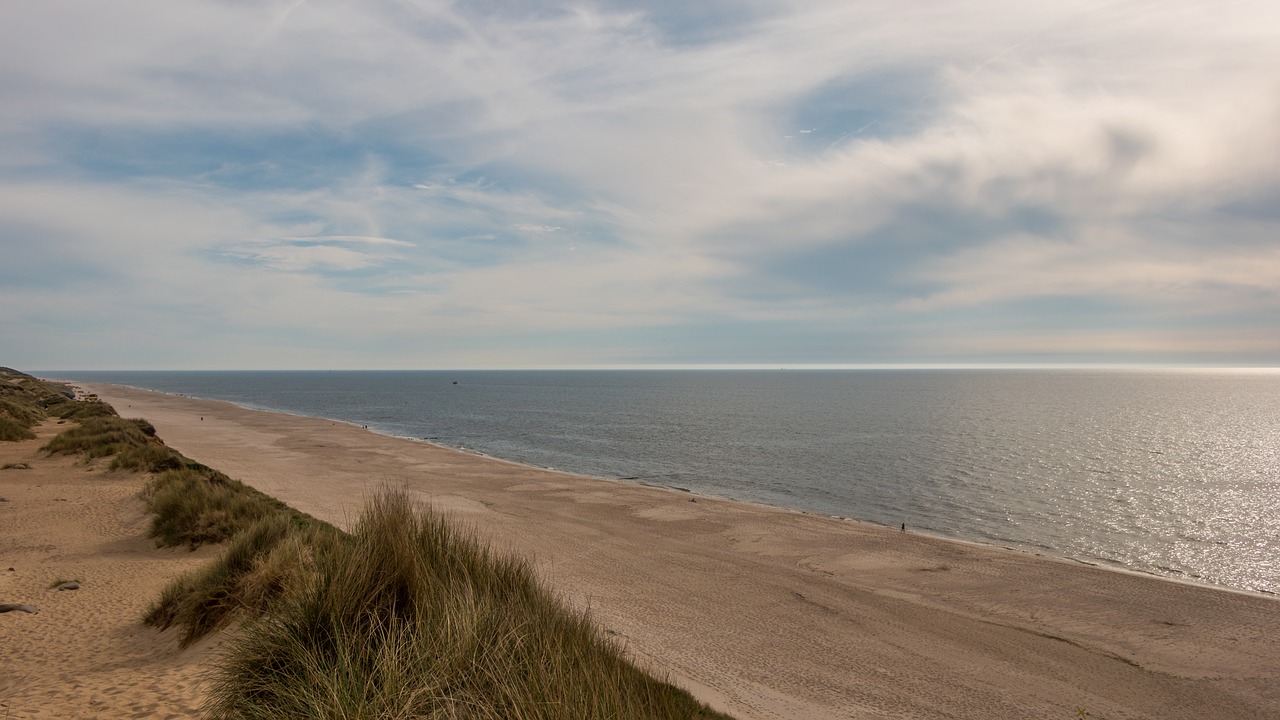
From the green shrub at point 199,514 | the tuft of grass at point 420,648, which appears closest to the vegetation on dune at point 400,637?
the tuft of grass at point 420,648

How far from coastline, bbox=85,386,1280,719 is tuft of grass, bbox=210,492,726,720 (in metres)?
1.08

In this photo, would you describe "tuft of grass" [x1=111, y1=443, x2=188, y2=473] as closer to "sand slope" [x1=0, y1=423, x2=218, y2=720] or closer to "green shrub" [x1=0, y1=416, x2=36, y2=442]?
"sand slope" [x1=0, y1=423, x2=218, y2=720]

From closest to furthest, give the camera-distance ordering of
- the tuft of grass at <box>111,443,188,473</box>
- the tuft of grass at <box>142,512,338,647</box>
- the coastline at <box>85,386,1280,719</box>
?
the tuft of grass at <box>142,512,338,647</box> → the coastline at <box>85,386,1280,719</box> → the tuft of grass at <box>111,443,188,473</box>

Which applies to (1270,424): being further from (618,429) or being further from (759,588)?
(759,588)

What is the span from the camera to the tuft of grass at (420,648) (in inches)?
203

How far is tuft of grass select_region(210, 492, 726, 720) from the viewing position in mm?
5160

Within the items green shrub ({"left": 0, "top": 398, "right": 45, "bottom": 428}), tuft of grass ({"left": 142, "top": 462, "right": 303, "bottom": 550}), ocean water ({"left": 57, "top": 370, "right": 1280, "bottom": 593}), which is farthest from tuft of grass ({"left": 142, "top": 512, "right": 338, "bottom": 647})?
green shrub ({"left": 0, "top": 398, "right": 45, "bottom": 428})

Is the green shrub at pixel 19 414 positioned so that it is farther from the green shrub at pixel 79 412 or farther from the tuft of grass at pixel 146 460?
the tuft of grass at pixel 146 460

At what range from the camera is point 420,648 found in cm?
587

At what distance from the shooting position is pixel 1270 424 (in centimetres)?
9169

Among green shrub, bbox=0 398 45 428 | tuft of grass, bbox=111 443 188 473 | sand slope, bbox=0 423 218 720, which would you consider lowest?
sand slope, bbox=0 423 218 720

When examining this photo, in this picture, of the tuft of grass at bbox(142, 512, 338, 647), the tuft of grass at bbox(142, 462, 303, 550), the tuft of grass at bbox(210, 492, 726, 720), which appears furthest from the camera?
the tuft of grass at bbox(142, 462, 303, 550)

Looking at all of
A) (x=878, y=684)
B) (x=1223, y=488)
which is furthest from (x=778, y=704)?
(x=1223, y=488)

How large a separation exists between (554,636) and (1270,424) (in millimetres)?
122708
